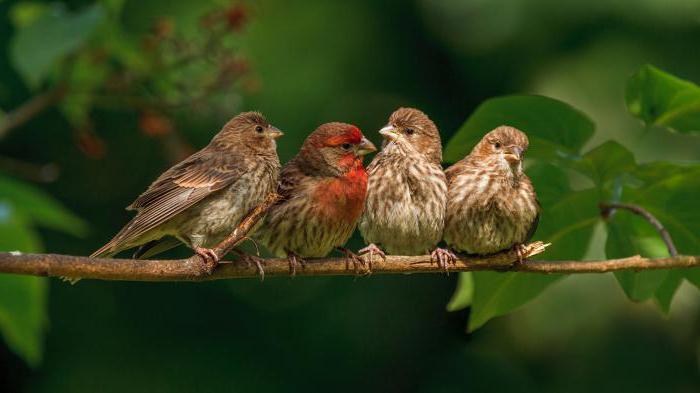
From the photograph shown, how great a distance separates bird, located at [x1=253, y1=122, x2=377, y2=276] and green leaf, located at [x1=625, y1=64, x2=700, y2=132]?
40.3 inches

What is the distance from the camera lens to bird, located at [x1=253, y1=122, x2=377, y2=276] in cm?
411

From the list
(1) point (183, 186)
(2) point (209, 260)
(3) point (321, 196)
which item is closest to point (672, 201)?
(3) point (321, 196)

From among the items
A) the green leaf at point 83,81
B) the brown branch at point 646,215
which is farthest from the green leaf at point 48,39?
the brown branch at point 646,215

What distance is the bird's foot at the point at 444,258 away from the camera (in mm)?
3719

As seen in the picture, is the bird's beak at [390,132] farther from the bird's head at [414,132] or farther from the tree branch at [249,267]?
the tree branch at [249,267]

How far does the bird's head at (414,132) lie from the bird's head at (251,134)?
448 mm

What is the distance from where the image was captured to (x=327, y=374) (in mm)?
11344

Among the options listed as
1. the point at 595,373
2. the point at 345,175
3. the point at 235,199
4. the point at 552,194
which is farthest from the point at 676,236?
the point at 595,373

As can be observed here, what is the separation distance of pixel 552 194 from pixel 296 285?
7.40 meters

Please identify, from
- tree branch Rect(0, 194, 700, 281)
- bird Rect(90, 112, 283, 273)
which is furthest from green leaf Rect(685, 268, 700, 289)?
bird Rect(90, 112, 283, 273)

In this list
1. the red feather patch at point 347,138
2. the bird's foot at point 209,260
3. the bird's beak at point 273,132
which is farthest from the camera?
the bird's beak at point 273,132

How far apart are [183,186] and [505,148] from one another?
48.3 inches

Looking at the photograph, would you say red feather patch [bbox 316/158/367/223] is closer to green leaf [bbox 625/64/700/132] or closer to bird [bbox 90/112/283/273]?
bird [bbox 90/112/283/273]

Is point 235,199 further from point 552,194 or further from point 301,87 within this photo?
point 301,87
